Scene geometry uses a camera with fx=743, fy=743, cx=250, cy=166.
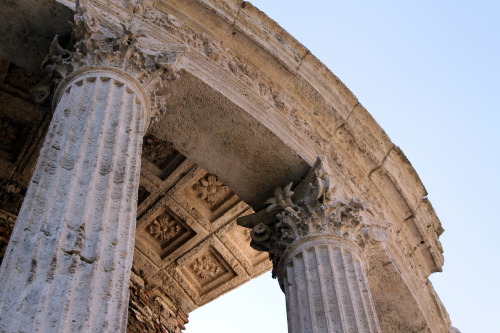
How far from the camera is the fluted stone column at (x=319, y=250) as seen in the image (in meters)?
8.65

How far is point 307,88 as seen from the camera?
1137cm

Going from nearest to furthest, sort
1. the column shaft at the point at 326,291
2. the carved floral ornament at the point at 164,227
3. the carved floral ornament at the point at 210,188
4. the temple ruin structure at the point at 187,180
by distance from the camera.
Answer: the temple ruin structure at the point at 187,180, the column shaft at the point at 326,291, the carved floral ornament at the point at 210,188, the carved floral ornament at the point at 164,227

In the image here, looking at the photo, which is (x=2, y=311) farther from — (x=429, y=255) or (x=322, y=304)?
(x=429, y=255)

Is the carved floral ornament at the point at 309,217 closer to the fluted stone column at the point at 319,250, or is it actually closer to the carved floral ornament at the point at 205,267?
the fluted stone column at the point at 319,250

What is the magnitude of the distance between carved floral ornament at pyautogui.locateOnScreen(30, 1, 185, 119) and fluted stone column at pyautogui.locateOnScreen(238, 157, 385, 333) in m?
2.39

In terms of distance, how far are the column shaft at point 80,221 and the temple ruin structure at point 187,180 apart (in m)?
0.01

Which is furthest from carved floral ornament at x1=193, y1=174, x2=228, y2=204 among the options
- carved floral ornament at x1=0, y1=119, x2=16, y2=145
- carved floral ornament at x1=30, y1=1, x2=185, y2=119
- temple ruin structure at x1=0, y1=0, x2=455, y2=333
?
carved floral ornament at x1=30, y1=1, x2=185, y2=119

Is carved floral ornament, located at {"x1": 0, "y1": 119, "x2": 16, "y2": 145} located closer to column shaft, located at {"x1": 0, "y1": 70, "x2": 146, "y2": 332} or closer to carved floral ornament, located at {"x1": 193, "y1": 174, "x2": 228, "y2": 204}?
carved floral ornament, located at {"x1": 193, "y1": 174, "x2": 228, "y2": 204}

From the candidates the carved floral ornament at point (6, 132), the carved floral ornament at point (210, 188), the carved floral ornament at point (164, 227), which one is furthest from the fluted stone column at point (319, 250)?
the carved floral ornament at point (6, 132)

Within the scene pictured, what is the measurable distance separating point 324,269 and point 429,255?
4.42 m

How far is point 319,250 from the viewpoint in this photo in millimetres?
9477

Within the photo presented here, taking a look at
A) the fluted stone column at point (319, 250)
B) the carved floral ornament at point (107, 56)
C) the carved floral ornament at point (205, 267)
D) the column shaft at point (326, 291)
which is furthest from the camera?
the carved floral ornament at point (205, 267)

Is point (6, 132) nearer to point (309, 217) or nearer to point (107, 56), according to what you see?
point (107, 56)

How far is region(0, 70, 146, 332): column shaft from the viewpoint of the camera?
5.18 meters
